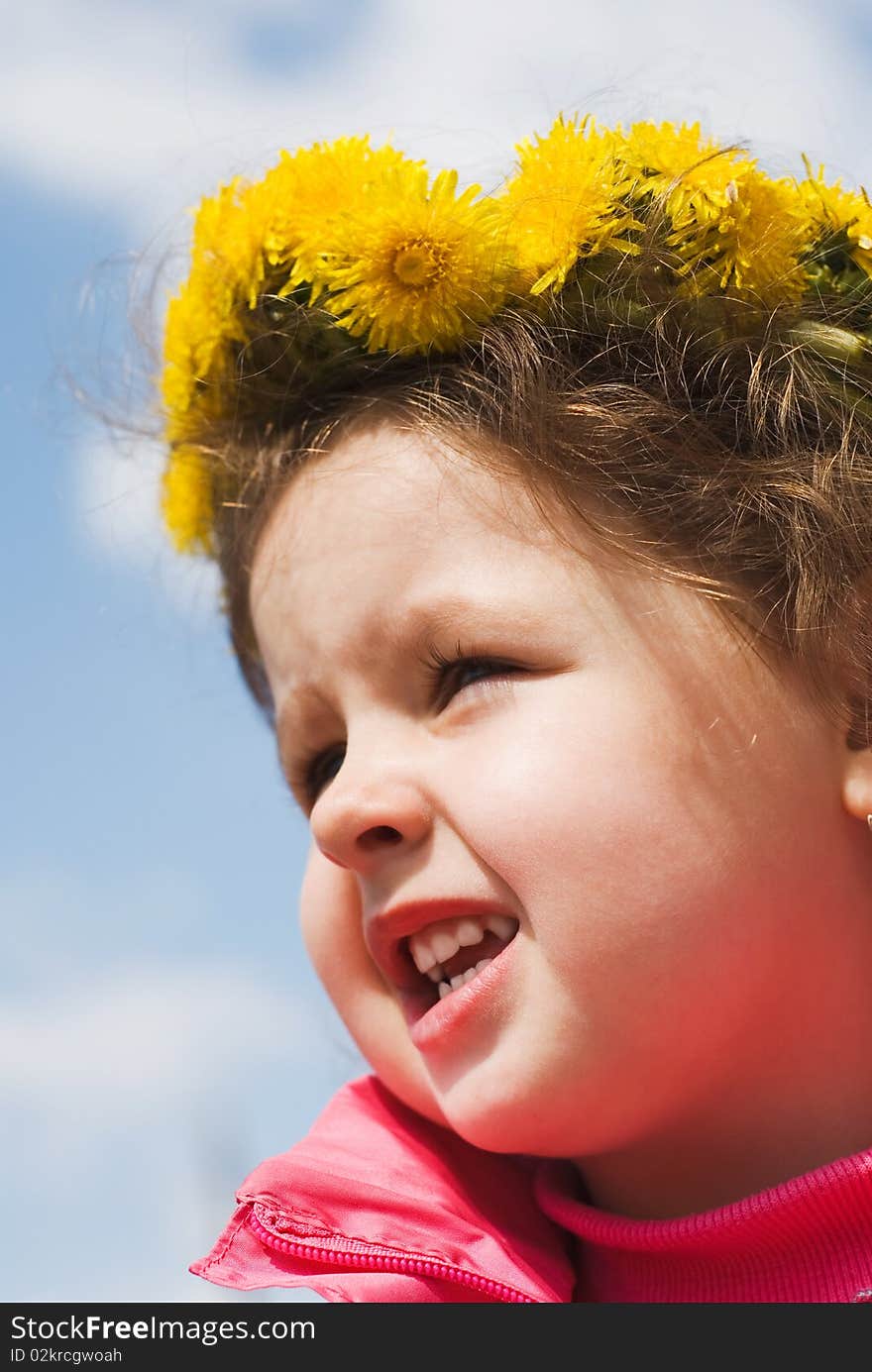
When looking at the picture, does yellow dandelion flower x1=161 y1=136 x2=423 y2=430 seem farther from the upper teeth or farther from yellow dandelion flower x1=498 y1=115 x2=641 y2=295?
the upper teeth

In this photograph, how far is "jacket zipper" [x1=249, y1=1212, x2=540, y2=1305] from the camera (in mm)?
1668

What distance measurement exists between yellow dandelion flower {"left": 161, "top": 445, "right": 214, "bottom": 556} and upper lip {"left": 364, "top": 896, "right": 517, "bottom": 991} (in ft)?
2.25

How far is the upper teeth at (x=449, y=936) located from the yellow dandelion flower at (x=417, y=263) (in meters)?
0.67

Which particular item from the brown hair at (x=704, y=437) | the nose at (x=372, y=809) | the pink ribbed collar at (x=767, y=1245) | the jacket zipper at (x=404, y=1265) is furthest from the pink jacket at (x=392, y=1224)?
the brown hair at (x=704, y=437)

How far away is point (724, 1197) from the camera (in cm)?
173

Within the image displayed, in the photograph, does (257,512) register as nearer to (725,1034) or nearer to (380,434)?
(380,434)

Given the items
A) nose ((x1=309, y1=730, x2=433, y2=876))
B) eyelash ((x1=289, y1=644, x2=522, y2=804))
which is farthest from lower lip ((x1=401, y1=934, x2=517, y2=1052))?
eyelash ((x1=289, y1=644, x2=522, y2=804))

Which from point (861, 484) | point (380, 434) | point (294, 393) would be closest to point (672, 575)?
point (861, 484)

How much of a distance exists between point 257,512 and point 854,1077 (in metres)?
0.99

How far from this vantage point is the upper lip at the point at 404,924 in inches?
64.9

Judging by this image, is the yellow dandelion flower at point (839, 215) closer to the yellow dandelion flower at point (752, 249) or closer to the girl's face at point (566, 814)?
the yellow dandelion flower at point (752, 249)

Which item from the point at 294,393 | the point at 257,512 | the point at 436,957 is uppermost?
the point at 294,393

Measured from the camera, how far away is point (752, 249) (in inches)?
68.8

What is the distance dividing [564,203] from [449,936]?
0.83 metres
